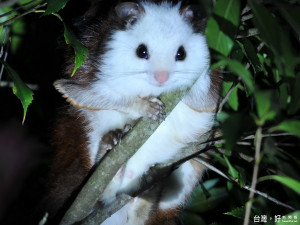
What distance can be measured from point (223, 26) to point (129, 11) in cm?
103

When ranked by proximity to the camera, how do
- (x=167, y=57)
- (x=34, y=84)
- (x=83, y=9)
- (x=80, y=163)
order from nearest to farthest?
1. (x=167, y=57)
2. (x=80, y=163)
3. (x=83, y=9)
4. (x=34, y=84)

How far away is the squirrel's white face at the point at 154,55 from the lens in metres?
2.58

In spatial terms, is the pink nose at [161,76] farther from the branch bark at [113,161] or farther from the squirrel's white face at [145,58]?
the branch bark at [113,161]

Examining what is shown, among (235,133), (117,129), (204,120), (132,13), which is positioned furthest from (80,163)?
(235,133)

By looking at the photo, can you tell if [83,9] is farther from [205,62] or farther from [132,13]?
[205,62]

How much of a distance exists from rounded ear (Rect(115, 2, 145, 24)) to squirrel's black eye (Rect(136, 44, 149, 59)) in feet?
0.75

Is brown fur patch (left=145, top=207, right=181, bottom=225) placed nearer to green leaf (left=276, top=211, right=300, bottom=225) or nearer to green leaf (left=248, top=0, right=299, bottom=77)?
green leaf (left=276, top=211, right=300, bottom=225)

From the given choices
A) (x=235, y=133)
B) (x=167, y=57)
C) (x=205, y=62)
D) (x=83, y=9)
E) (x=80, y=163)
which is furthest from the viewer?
(x=83, y=9)

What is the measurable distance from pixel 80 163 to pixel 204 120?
3.18ft

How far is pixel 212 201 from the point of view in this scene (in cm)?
374

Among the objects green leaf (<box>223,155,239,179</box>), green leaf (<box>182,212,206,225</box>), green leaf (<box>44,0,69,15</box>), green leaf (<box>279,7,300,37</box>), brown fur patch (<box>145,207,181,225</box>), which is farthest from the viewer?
green leaf (<box>182,212,206,225</box>)

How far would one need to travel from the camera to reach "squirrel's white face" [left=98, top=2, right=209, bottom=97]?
8.47ft

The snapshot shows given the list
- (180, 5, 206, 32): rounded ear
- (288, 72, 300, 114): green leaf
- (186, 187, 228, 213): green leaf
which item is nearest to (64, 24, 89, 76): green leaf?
(180, 5, 206, 32): rounded ear

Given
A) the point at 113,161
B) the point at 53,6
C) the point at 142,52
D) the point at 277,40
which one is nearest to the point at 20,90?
the point at 53,6
